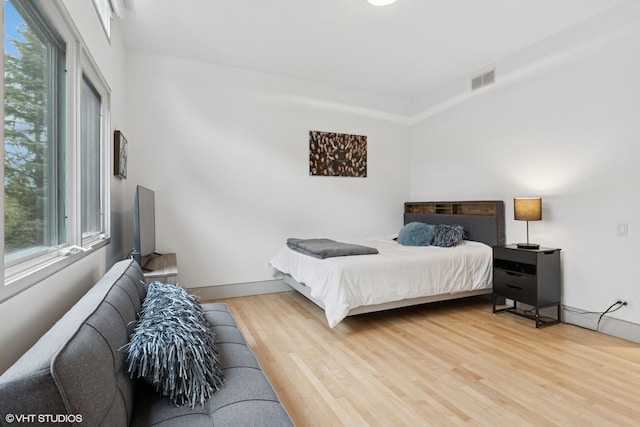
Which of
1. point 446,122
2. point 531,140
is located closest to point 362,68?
point 446,122

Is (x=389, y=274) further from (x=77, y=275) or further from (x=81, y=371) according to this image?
(x=81, y=371)

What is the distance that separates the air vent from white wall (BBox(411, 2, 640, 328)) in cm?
8

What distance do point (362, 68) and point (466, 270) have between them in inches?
112

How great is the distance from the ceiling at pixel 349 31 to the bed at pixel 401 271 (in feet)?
6.09

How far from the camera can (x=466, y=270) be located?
3537mm

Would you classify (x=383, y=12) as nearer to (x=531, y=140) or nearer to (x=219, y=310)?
(x=531, y=140)

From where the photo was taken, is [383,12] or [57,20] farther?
[383,12]

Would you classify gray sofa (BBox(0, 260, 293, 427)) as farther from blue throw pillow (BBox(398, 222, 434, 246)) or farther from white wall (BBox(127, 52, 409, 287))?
blue throw pillow (BBox(398, 222, 434, 246))

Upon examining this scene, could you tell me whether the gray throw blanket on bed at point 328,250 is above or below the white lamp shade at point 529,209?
below

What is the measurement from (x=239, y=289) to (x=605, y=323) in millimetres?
3872

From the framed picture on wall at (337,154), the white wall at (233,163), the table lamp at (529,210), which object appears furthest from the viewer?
the framed picture on wall at (337,154)

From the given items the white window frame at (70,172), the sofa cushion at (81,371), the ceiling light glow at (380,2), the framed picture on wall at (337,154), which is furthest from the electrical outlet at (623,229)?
the white window frame at (70,172)

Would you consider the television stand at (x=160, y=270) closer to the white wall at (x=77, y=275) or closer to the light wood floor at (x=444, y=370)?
the white wall at (x=77, y=275)

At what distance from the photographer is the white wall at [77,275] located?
1039mm
